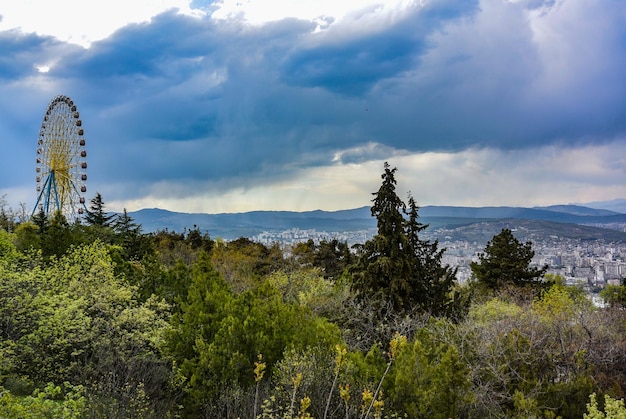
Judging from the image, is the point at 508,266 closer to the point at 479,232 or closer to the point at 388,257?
the point at 388,257

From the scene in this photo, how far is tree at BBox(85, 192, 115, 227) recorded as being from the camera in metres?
37.3

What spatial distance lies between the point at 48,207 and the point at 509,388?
1424 inches

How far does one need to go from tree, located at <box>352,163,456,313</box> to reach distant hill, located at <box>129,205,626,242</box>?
57.7 m

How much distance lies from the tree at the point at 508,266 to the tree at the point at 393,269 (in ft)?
49.2

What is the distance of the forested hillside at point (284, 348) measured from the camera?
855cm

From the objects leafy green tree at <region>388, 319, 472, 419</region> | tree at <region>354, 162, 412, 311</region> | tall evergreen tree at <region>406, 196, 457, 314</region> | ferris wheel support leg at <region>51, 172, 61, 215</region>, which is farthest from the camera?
ferris wheel support leg at <region>51, 172, 61, 215</region>

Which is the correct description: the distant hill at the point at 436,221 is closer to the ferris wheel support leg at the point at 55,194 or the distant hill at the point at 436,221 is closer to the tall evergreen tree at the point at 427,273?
the ferris wheel support leg at the point at 55,194

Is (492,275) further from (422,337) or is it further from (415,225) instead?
(422,337)

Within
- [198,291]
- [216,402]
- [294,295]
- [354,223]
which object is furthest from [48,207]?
[354,223]

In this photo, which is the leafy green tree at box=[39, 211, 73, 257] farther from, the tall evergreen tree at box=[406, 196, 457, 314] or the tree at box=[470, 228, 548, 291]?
the tree at box=[470, 228, 548, 291]

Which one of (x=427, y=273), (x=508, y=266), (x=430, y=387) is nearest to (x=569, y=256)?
(x=508, y=266)

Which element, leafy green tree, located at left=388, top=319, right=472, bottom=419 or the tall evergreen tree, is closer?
leafy green tree, located at left=388, top=319, right=472, bottom=419

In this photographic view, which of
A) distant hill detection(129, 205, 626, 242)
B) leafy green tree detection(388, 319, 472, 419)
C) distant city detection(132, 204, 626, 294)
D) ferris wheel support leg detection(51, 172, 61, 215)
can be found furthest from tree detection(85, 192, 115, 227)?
distant hill detection(129, 205, 626, 242)

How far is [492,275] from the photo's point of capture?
33.9 m
